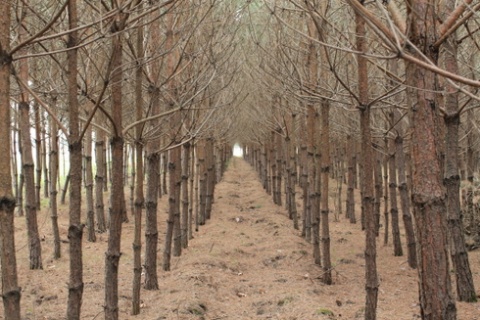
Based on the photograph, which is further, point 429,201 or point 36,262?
point 36,262

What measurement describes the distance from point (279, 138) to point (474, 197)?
6.89 metres

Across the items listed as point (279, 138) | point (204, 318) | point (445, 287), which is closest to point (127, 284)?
point (204, 318)

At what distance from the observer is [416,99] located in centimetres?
306

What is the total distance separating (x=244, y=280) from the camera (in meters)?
8.62

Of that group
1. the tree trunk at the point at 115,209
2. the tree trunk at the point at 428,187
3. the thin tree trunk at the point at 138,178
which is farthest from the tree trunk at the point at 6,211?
the thin tree trunk at the point at 138,178

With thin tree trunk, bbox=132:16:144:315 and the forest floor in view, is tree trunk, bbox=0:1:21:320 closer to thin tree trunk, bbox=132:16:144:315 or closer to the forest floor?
thin tree trunk, bbox=132:16:144:315

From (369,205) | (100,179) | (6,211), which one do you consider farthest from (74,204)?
(100,179)

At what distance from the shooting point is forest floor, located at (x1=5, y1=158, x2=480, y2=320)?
21.7 ft

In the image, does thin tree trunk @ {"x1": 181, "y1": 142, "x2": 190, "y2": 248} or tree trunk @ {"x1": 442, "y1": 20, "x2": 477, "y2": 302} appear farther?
thin tree trunk @ {"x1": 181, "y1": 142, "x2": 190, "y2": 248}

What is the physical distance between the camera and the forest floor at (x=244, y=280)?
662cm

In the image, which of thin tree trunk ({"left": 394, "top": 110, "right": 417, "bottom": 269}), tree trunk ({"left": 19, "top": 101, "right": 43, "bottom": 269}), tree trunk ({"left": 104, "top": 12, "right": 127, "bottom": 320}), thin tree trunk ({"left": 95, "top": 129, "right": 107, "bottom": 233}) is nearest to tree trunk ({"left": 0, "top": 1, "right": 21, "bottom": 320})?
tree trunk ({"left": 104, "top": 12, "right": 127, "bottom": 320})

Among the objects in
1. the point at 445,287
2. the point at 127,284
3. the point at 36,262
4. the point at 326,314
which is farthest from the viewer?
the point at 36,262

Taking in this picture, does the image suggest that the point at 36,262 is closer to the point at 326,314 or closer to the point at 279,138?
the point at 326,314

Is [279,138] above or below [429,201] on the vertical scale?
above
